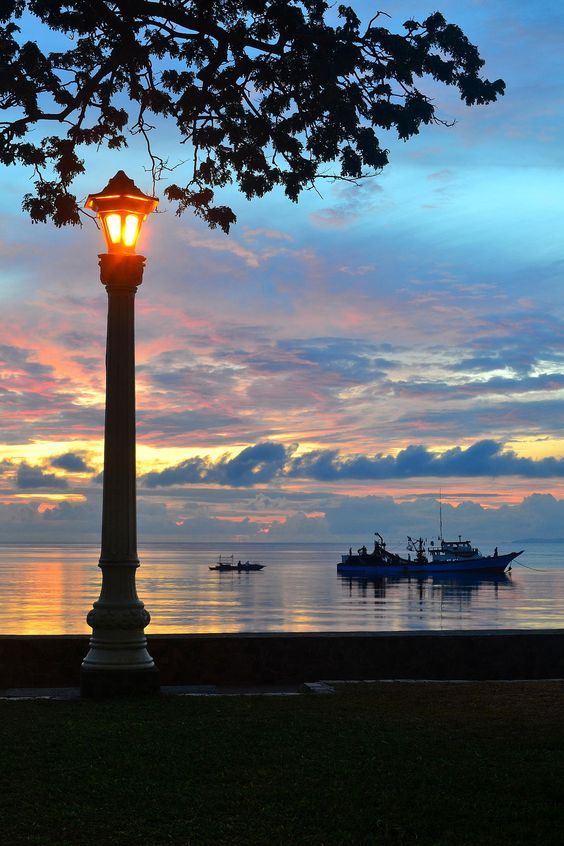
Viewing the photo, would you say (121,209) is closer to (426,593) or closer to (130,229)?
(130,229)

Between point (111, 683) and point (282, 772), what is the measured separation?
12.5 feet

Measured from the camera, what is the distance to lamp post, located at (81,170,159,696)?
1097cm

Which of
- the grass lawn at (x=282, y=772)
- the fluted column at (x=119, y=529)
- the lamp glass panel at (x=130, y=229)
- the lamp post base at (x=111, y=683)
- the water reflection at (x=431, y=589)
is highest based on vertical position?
the lamp glass panel at (x=130, y=229)

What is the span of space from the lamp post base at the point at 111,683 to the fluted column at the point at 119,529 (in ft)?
0.04

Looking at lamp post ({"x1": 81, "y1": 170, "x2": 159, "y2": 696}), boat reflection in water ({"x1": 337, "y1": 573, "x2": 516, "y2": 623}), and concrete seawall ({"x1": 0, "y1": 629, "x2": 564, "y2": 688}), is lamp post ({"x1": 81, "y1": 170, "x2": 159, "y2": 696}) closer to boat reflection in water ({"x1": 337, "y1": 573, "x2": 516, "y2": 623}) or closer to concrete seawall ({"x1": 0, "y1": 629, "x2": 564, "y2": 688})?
concrete seawall ({"x1": 0, "y1": 629, "x2": 564, "y2": 688})

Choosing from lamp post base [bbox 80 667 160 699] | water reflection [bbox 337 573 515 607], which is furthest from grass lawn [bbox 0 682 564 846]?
water reflection [bbox 337 573 515 607]

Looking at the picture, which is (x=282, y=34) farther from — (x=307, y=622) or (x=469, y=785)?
(x=307, y=622)

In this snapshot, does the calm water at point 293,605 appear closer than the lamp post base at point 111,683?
No

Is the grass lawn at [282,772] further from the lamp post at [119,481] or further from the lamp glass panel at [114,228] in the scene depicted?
the lamp glass panel at [114,228]

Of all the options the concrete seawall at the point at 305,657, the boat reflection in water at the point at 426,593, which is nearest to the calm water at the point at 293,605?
the boat reflection in water at the point at 426,593

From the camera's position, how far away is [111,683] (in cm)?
1088

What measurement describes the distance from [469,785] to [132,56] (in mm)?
8392

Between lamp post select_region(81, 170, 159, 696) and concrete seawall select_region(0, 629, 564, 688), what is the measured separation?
1538 mm

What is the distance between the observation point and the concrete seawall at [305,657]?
12.6m
